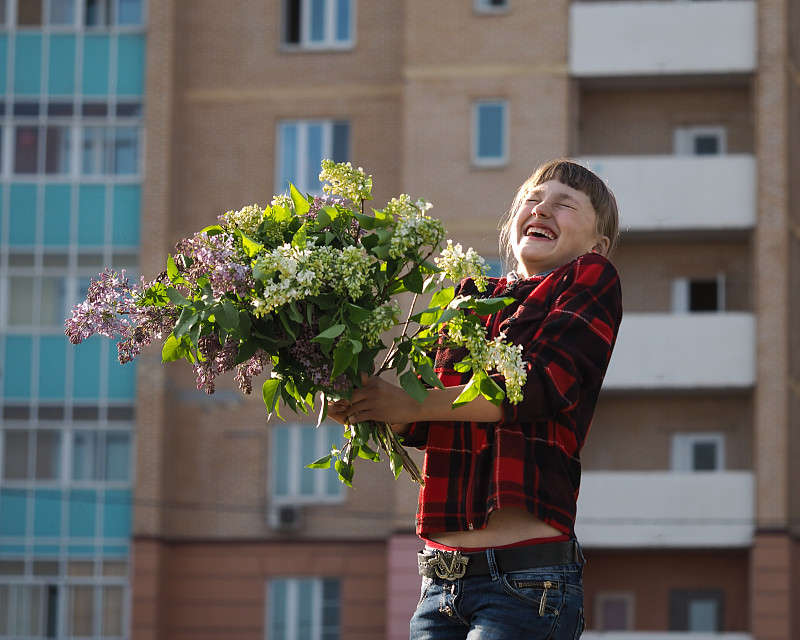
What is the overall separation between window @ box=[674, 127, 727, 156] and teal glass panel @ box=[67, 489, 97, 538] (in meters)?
12.5

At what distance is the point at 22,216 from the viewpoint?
2916cm

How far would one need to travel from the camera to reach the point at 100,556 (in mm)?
28438

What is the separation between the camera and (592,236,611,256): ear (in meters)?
4.88

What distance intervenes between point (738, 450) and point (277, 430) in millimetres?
8381

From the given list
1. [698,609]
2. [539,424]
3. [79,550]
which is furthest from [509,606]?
[79,550]

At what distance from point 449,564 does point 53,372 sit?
990 inches

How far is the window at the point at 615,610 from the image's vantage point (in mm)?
28219

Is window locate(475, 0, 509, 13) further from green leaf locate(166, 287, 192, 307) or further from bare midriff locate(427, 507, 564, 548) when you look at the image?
bare midriff locate(427, 507, 564, 548)

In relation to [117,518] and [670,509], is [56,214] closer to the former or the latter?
[117,518]

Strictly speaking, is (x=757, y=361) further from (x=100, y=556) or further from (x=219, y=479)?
(x=100, y=556)

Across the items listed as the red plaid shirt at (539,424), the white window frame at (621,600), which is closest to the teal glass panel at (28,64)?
the white window frame at (621,600)

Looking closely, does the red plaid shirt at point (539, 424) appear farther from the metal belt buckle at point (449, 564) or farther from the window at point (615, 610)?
the window at point (615, 610)

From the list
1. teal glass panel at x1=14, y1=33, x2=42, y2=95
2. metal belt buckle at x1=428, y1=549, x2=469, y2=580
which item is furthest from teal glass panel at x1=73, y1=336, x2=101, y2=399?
metal belt buckle at x1=428, y1=549, x2=469, y2=580

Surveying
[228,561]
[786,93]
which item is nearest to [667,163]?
[786,93]
